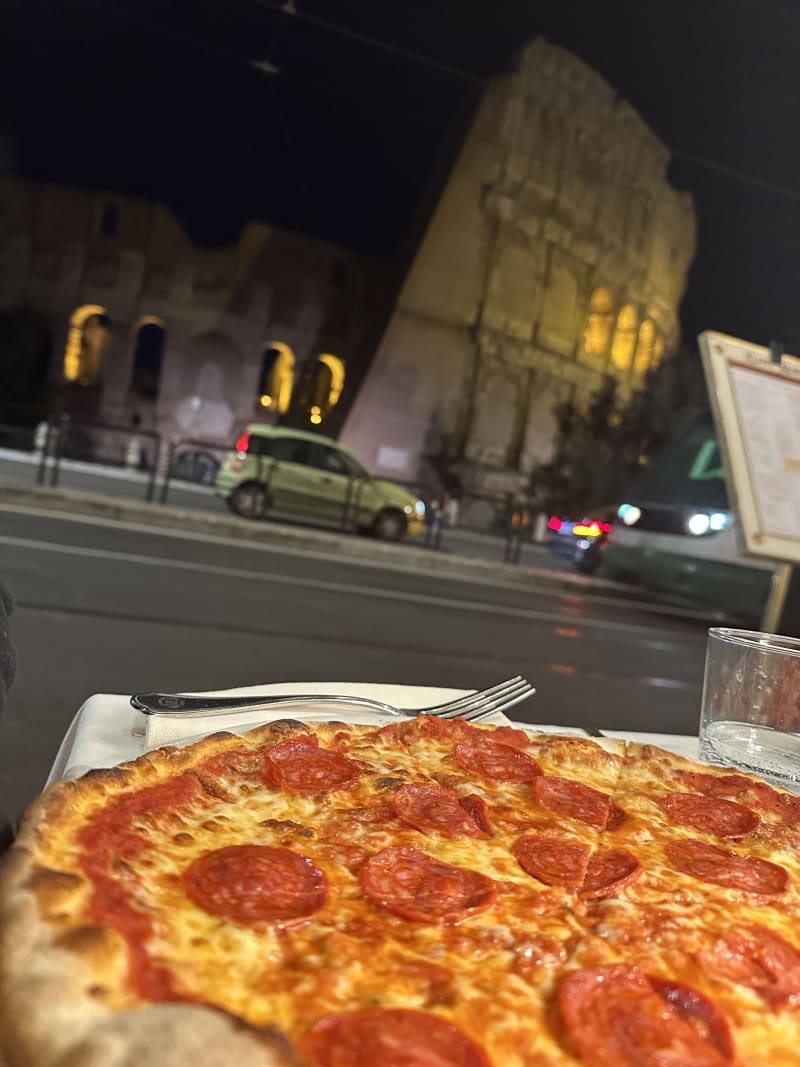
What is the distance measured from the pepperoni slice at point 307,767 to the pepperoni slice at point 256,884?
0.19 meters

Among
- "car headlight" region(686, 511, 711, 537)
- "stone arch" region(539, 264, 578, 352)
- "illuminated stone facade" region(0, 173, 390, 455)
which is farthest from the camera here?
"illuminated stone facade" region(0, 173, 390, 455)

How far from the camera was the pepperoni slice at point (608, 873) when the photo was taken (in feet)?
2.96

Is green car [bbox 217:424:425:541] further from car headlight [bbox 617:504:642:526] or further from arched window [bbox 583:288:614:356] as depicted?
arched window [bbox 583:288:614:356]

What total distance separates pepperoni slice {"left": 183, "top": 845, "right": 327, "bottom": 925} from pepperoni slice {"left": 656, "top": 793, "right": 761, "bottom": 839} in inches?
22.5

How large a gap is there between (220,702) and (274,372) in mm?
24991

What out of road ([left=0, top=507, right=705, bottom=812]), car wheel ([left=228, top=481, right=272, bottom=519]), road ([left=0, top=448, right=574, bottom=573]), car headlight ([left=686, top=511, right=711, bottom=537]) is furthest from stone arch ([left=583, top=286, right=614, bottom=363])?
road ([left=0, top=507, right=705, bottom=812])

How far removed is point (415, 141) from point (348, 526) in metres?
13.7

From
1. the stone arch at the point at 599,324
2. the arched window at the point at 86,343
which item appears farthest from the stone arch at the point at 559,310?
the arched window at the point at 86,343

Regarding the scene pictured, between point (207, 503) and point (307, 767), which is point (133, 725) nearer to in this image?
point (307, 767)

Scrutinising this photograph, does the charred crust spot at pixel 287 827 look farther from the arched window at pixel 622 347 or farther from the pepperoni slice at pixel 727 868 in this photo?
the arched window at pixel 622 347

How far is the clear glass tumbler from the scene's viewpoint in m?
1.29

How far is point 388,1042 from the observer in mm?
601

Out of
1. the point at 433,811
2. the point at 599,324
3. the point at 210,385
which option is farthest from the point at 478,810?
the point at 210,385

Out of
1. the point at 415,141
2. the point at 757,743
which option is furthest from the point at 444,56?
the point at 757,743
